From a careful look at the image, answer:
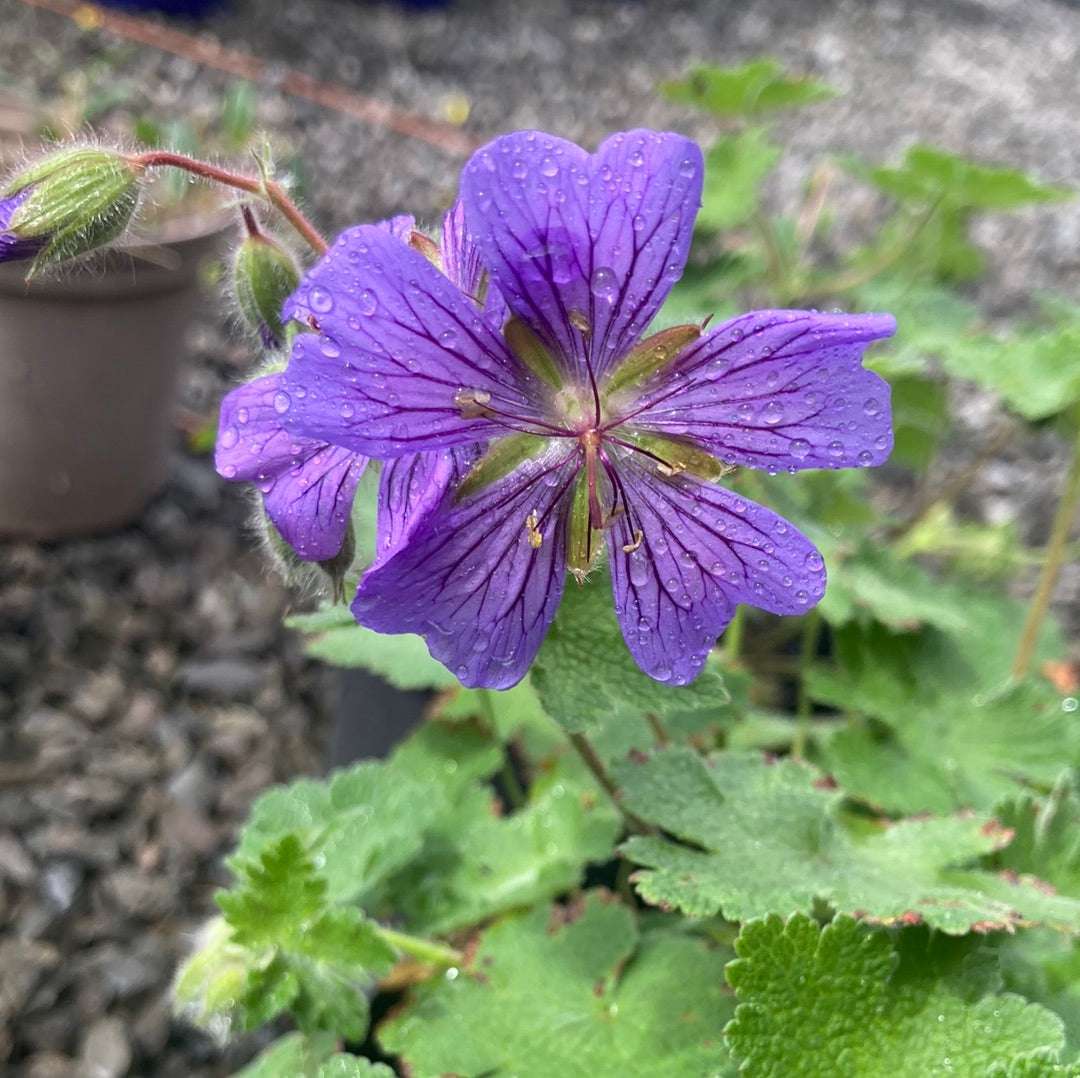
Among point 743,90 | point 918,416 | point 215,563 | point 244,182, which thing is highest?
point 743,90

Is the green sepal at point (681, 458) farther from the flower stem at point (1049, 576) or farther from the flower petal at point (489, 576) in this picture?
the flower stem at point (1049, 576)

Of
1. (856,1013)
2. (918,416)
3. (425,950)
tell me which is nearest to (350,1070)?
(425,950)

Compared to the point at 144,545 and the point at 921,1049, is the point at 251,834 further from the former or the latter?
the point at 144,545

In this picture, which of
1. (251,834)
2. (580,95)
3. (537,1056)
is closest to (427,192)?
(580,95)

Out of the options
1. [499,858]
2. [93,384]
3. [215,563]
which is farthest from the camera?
[215,563]

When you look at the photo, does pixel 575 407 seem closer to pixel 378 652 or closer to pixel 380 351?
pixel 380 351

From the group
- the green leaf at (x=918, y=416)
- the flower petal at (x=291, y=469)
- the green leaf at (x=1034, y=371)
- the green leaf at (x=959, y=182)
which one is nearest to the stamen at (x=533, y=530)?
the flower petal at (x=291, y=469)

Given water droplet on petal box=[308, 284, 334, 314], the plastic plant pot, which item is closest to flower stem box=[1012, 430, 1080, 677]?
water droplet on petal box=[308, 284, 334, 314]
